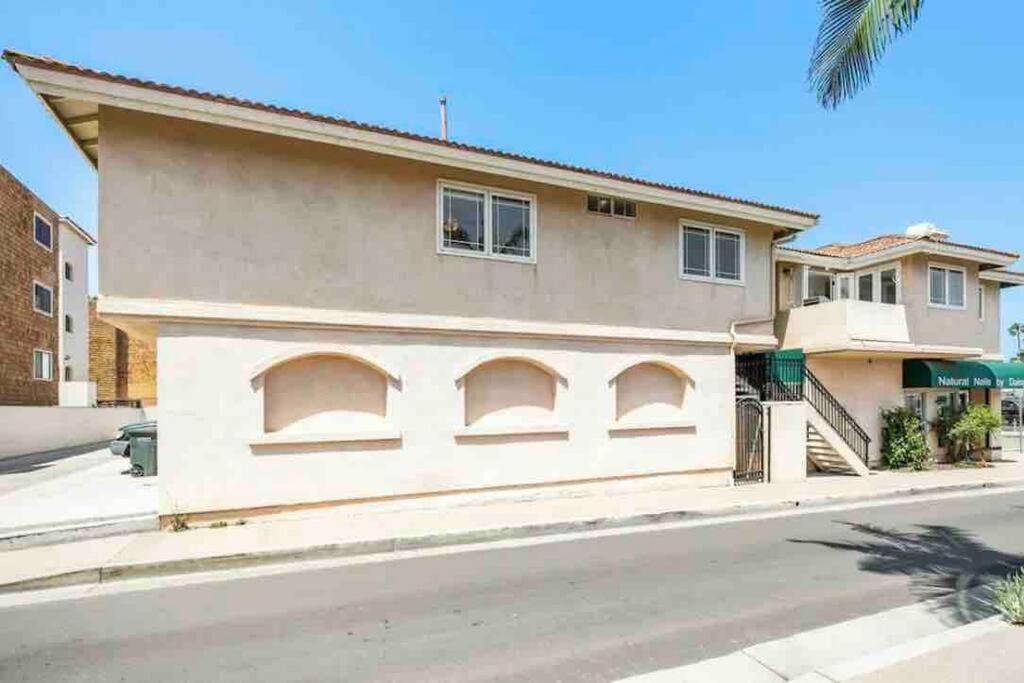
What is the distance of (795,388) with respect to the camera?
15.4 meters

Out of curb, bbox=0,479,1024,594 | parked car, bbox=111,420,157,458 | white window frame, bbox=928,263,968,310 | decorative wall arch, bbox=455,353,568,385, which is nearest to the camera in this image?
curb, bbox=0,479,1024,594

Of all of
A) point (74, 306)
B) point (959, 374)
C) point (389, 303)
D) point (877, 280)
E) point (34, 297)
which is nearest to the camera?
point (389, 303)

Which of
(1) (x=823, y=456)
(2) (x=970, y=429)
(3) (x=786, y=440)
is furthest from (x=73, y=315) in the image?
(2) (x=970, y=429)

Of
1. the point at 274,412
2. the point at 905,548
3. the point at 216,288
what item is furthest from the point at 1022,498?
the point at 216,288

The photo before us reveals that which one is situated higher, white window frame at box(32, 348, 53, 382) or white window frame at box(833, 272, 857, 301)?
white window frame at box(833, 272, 857, 301)

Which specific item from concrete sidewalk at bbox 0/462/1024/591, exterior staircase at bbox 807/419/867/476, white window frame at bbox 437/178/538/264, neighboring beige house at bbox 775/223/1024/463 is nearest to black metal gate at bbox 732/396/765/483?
concrete sidewalk at bbox 0/462/1024/591

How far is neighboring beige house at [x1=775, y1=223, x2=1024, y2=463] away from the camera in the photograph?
50.9 feet

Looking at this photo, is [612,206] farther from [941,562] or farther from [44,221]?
[44,221]

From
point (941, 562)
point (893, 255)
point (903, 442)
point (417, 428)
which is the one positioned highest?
point (893, 255)

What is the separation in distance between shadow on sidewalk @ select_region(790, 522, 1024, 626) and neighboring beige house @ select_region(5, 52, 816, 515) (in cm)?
448

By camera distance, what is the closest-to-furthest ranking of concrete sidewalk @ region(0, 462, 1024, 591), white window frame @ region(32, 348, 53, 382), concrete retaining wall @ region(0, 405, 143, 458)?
concrete sidewalk @ region(0, 462, 1024, 591)
concrete retaining wall @ region(0, 405, 143, 458)
white window frame @ region(32, 348, 53, 382)

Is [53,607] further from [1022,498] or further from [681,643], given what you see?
[1022,498]

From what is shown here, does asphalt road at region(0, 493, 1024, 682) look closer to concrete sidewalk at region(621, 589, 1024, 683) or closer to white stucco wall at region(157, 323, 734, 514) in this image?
concrete sidewalk at region(621, 589, 1024, 683)

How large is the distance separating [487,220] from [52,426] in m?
21.5
